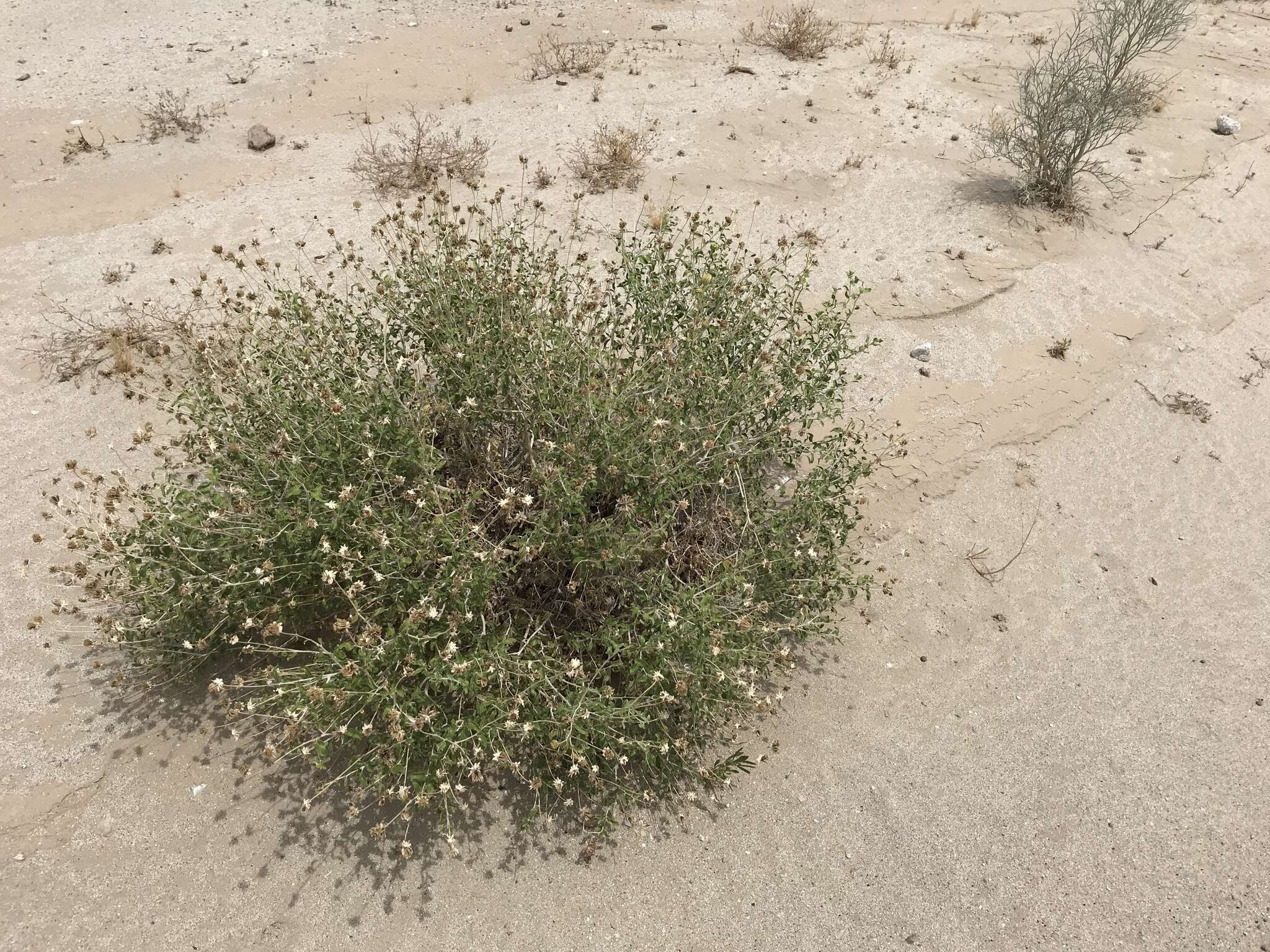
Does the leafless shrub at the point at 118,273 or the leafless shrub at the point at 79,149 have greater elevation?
the leafless shrub at the point at 79,149

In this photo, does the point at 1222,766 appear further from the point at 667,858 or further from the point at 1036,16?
the point at 1036,16

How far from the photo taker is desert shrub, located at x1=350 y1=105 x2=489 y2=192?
6.14 metres

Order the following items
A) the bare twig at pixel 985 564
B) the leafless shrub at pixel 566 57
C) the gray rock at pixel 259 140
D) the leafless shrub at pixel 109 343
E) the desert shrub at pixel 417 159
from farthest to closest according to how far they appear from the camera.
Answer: the leafless shrub at pixel 566 57, the gray rock at pixel 259 140, the desert shrub at pixel 417 159, the leafless shrub at pixel 109 343, the bare twig at pixel 985 564

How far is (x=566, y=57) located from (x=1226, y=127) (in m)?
6.57

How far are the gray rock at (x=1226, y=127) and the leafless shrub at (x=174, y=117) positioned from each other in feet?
31.1

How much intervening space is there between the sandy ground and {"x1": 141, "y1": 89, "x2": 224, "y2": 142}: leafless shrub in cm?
17

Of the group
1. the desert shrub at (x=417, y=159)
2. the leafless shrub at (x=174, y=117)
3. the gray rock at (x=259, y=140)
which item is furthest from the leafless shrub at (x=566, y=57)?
the leafless shrub at (x=174, y=117)

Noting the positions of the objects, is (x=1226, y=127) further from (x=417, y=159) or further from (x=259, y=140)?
(x=259, y=140)

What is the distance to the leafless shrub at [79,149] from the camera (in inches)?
256

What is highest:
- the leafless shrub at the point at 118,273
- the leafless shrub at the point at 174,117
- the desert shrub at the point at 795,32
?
the desert shrub at the point at 795,32

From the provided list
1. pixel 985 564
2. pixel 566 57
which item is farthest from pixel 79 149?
→ pixel 985 564

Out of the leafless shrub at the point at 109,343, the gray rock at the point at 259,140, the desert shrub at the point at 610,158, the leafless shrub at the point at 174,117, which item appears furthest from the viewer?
the leafless shrub at the point at 174,117

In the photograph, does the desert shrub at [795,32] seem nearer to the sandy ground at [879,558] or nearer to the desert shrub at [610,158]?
the sandy ground at [879,558]

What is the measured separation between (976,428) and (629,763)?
2.92 m
